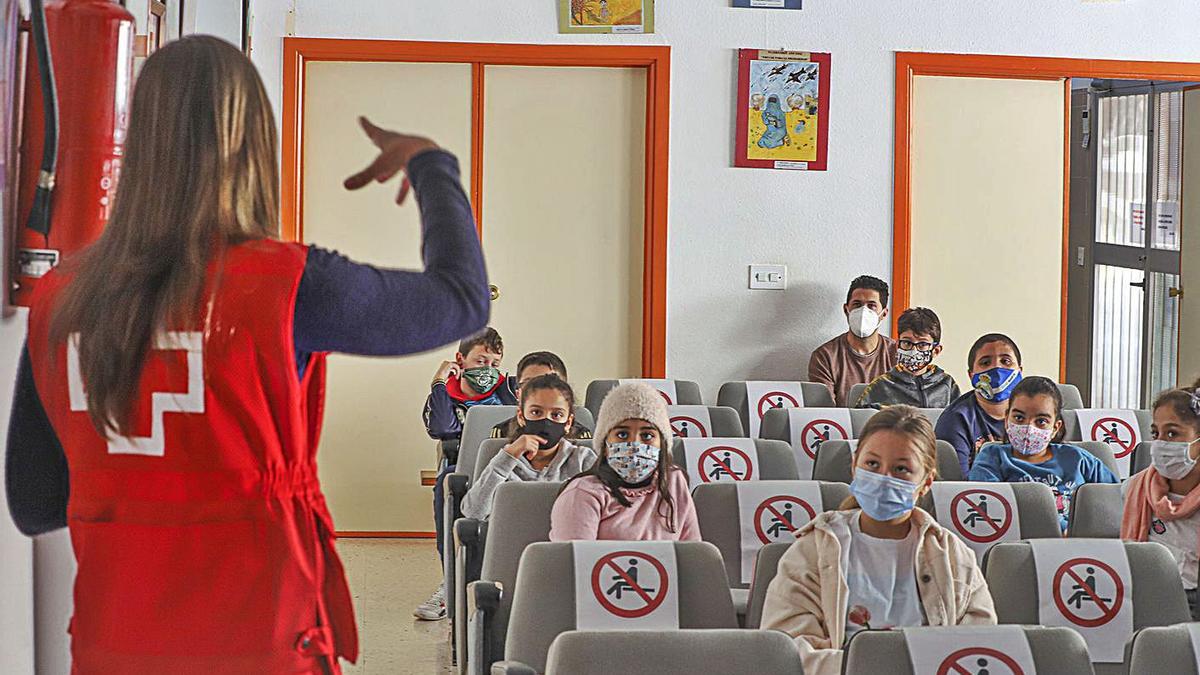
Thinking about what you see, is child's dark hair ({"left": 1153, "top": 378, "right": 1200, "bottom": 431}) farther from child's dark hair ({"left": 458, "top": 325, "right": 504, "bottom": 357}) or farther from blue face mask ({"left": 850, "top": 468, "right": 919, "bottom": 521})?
child's dark hair ({"left": 458, "top": 325, "right": 504, "bottom": 357})

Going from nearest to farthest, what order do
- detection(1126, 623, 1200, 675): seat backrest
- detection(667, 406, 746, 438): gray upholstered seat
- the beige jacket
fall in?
detection(1126, 623, 1200, 675): seat backrest → the beige jacket → detection(667, 406, 746, 438): gray upholstered seat

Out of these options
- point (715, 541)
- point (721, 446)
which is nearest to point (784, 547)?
point (715, 541)

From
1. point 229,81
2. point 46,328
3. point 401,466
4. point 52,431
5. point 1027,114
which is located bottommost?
point 401,466

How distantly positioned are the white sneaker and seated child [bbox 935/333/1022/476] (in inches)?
74.9

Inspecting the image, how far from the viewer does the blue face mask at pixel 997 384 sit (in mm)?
5297

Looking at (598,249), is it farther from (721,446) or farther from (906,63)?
(721,446)

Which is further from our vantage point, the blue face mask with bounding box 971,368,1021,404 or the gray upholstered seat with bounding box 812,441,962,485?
the blue face mask with bounding box 971,368,1021,404

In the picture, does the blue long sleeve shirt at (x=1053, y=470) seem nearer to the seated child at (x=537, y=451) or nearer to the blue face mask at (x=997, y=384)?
the blue face mask at (x=997, y=384)

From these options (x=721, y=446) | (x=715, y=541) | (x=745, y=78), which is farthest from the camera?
(x=745, y=78)

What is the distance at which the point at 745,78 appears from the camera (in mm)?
7070

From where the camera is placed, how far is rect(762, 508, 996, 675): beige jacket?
9.92 ft

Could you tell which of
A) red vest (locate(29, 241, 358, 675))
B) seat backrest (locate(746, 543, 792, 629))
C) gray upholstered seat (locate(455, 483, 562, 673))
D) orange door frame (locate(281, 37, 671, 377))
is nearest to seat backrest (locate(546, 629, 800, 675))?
seat backrest (locate(746, 543, 792, 629))

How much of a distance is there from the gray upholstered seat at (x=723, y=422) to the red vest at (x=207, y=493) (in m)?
3.92

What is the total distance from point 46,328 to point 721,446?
3255mm
